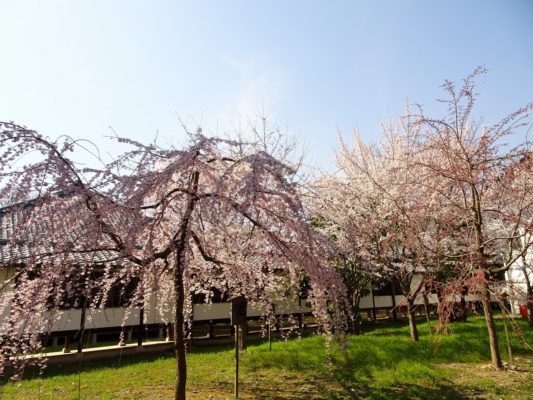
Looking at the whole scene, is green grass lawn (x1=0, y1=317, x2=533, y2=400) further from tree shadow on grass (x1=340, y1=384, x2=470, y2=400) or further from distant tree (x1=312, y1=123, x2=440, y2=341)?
distant tree (x1=312, y1=123, x2=440, y2=341)

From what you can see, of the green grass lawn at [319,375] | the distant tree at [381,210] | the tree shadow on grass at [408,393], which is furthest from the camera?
the distant tree at [381,210]

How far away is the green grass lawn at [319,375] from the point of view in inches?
306

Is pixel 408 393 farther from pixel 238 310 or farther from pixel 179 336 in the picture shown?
pixel 179 336

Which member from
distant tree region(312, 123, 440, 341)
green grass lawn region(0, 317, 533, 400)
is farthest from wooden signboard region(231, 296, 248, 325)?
distant tree region(312, 123, 440, 341)

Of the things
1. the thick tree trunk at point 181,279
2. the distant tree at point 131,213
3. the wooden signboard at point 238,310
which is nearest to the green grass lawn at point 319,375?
the wooden signboard at point 238,310

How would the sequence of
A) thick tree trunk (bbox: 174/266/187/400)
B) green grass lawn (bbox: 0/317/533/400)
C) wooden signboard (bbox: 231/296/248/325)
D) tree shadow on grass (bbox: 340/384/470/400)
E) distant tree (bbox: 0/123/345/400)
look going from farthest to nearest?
wooden signboard (bbox: 231/296/248/325)
green grass lawn (bbox: 0/317/533/400)
tree shadow on grass (bbox: 340/384/470/400)
thick tree trunk (bbox: 174/266/187/400)
distant tree (bbox: 0/123/345/400)

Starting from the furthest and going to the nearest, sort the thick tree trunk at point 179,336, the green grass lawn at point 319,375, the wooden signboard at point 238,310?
the wooden signboard at point 238,310, the green grass lawn at point 319,375, the thick tree trunk at point 179,336

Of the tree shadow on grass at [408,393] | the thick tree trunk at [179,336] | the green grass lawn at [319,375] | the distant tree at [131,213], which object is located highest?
the distant tree at [131,213]

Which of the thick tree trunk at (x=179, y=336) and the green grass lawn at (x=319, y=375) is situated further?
the green grass lawn at (x=319, y=375)

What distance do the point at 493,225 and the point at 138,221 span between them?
16421mm

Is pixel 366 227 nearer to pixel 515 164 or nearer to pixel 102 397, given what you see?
pixel 515 164

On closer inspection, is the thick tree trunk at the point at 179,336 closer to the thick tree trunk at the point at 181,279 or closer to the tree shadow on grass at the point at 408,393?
the thick tree trunk at the point at 181,279

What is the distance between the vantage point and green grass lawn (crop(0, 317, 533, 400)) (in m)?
7.76

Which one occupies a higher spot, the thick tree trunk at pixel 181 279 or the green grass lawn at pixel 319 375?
the thick tree trunk at pixel 181 279
